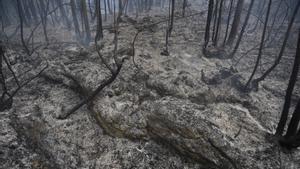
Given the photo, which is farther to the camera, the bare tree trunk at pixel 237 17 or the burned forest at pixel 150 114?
the bare tree trunk at pixel 237 17

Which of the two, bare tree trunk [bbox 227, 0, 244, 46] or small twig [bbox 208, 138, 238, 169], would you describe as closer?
small twig [bbox 208, 138, 238, 169]

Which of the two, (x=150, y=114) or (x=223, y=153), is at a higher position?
(x=150, y=114)

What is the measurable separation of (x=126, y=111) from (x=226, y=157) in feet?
7.40

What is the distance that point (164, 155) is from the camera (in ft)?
12.2

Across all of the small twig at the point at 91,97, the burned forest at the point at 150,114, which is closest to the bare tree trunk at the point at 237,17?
the burned forest at the point at 150,114

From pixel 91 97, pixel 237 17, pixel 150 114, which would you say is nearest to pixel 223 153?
pixel 150 114

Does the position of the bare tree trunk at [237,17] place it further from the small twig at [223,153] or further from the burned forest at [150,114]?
the small twig at [223,153]

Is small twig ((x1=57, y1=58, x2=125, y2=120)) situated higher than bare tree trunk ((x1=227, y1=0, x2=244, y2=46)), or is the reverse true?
bare tree trunk ((x1=227, y1=0, x2=244, y2=46))

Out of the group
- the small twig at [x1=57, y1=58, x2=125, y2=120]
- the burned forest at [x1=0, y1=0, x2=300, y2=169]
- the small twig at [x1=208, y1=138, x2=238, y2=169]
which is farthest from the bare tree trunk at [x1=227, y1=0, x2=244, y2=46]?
the small twig at [x1=208, y1=138, x2=238, y2=169]

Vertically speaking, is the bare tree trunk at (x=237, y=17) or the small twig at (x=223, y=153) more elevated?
the bare tree trunk at (x=237, y=17)

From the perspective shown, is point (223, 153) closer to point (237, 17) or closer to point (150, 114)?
point (150, 114)

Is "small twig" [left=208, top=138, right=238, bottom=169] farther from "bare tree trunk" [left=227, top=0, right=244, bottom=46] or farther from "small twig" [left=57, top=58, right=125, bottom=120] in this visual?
"bare tree trunk" [left=227, top=0, right=244, bottom=46]

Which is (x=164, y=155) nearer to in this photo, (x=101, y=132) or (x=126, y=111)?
(x=126, y=111)

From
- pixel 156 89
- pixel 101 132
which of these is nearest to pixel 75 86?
pixel 101 132
